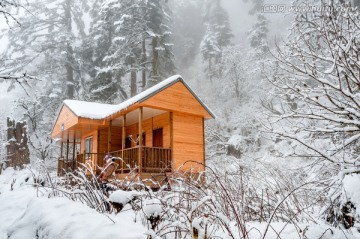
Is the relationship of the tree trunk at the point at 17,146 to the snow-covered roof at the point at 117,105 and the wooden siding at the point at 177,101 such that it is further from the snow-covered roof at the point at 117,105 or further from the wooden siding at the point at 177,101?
the wooden siding at the point at 177,101

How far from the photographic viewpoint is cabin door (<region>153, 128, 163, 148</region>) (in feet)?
50.8

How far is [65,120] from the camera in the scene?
16.9 metres

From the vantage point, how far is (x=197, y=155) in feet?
49.4

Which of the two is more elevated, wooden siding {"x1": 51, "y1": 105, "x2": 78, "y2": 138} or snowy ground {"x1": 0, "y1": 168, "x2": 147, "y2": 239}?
wooden siding {"x1": 51, "y1": 105, "x2": 78, "y2": 138}

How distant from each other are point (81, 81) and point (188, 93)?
61.1 feet

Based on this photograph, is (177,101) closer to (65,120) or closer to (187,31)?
(65,120)

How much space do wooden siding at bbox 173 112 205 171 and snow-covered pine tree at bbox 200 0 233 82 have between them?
2542 cm

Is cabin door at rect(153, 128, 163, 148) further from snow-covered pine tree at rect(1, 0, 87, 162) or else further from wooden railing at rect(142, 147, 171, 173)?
snow-covered pine tree at rect(1, 0, 87, 162)

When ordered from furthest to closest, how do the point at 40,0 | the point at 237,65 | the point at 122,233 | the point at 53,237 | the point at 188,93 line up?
the point at 237,65 → the point at 40,0 → the point at 188,93 → the point at 53,237 → the point at 122,233

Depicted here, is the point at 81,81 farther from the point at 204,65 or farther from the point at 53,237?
the point at 53,237

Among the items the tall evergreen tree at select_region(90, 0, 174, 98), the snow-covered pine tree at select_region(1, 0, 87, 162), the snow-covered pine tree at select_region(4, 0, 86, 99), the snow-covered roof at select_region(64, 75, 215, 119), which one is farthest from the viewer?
the snow-covered pine tree at select_region(4, 0, 86, 99)

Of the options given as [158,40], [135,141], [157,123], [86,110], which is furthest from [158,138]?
[158,40]

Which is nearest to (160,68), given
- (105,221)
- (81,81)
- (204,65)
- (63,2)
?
(81,81)

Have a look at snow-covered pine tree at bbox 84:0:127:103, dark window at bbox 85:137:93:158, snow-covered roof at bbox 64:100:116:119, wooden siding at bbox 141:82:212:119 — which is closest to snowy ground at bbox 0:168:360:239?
wooden siding at bbox 141:82:212:119
